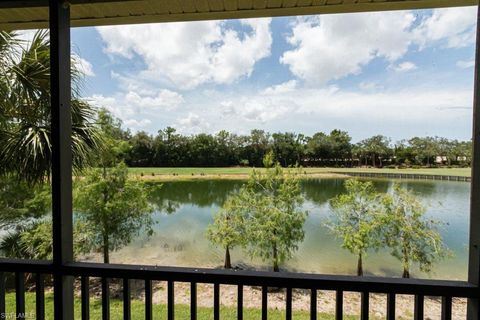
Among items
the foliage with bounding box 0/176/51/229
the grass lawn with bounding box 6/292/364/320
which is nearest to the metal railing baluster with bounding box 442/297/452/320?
the grass lawn with bounding box 6/292/364/320

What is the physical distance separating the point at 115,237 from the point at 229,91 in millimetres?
5219

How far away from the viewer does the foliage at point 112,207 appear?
634 cm

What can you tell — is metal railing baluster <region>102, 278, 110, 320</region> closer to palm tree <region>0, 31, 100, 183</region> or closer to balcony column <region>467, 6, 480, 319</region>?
balcony column <region>467, 6, 480, 319</region>

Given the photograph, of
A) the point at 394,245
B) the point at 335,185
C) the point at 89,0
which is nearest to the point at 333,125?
the point at 335,185

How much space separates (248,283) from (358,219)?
663cm

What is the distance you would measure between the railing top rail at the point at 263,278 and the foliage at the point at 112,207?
5642mm

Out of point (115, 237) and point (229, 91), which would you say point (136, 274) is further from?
point (229, 91)

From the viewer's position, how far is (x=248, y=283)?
3.26 ft

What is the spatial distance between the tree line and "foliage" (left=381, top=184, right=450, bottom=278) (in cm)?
238

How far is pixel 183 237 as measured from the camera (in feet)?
23.9

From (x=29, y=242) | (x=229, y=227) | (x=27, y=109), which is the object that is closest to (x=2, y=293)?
(x=27, y=109)

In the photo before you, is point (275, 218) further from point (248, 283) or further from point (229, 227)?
point (248, 283)

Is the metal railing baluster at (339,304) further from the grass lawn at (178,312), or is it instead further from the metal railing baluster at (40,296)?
the grass lawn at (178,312)

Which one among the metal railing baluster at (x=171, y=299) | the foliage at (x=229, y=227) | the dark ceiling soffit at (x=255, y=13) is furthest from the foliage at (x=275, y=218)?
the metal railing baluster at (x=171, y=299)
